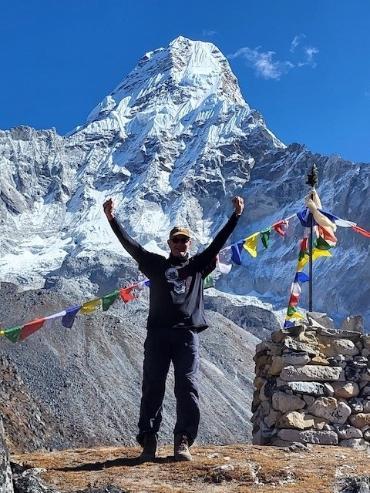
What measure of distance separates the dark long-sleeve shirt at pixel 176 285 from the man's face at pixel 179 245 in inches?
1.8

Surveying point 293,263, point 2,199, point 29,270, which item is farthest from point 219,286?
point 2,199

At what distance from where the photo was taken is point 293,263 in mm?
172250

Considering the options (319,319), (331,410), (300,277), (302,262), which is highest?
(302,262)

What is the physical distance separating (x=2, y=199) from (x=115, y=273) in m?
54.2

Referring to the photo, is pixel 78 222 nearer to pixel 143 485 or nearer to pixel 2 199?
pixel 2 199

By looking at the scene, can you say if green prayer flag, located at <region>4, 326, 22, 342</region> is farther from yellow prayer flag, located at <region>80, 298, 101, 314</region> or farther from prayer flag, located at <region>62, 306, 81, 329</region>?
yellow prayer flag, located at <region>80, 298, 101, 314</region>

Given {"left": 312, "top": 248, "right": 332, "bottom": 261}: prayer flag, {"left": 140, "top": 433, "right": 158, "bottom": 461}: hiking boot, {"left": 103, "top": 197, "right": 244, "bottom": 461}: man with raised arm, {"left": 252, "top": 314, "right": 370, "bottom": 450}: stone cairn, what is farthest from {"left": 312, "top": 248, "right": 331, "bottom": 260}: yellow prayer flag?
{"left": 140, "top": 433, "right": 158, "bottom": 461}: hiking boot

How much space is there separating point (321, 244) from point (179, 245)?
6.68 meters

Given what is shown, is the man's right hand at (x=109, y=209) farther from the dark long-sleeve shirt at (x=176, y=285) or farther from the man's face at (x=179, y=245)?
the man's face at (x=179, y=245)

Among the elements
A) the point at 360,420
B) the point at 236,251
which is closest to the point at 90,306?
the point at 236,251

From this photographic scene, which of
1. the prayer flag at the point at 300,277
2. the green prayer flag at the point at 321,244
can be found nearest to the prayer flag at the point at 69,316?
the prayer flag at the point at 300,277

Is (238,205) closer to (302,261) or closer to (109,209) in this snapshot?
(109,209)

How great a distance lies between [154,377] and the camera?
671 cm

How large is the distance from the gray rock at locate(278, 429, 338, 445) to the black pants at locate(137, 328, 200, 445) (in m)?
2.57
